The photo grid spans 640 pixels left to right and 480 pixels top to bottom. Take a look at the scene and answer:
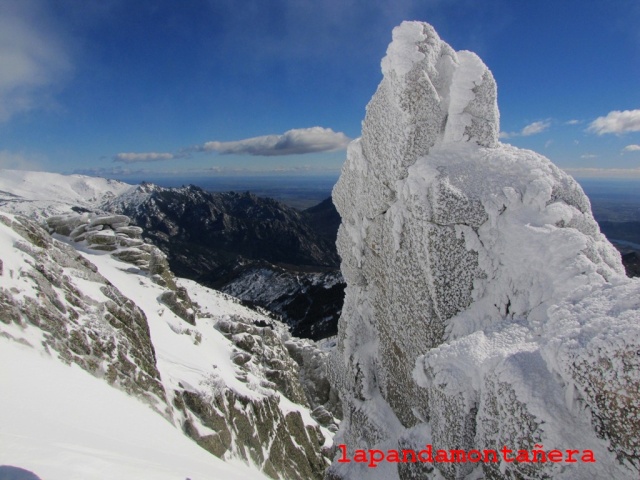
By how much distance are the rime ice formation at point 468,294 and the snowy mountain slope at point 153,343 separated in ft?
42.6

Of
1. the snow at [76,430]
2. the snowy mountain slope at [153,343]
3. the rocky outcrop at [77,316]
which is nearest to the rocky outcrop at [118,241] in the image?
the snowy mountain slope at [153,343]

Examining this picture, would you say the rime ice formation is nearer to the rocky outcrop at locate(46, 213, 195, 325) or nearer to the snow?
the snow

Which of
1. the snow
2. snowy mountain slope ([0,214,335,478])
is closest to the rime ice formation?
the snow

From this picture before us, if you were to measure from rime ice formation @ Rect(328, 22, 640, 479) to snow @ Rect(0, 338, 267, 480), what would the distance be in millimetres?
10006

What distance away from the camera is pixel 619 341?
8680 millimetres

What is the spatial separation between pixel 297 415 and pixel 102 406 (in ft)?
110

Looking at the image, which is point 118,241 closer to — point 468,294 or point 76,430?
point 76,430

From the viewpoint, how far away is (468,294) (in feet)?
53.7

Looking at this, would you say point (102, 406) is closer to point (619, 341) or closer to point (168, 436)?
point (168, 436)

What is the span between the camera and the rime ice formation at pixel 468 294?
9.52 meters

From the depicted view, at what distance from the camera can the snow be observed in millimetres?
10242

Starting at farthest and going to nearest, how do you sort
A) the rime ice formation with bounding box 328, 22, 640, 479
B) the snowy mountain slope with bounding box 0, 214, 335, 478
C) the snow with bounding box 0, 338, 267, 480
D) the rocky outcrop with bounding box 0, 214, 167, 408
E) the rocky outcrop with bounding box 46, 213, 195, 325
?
1. the rocky outcrop with bounding box 46, 213, 195, 325
2. the snowy mountain slope with bounding box 0, 214, 335, 478
3. the rocky outcrop with bounding box 0, 214, 167, 408
4. the snow with bounding box 0, 338, 267, 480
5. the rime ice formation with bounding box 328, 22, 640, 479

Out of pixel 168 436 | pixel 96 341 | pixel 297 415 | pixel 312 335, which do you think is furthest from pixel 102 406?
pixel 312 335

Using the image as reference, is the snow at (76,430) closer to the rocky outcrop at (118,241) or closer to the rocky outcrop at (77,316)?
the rocky outcrop at (77,316)
